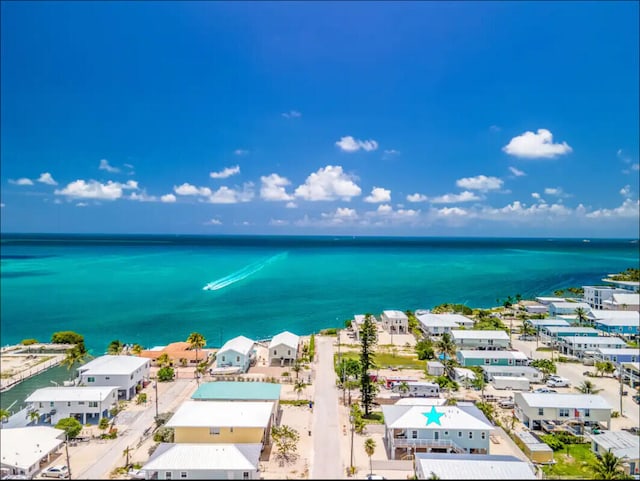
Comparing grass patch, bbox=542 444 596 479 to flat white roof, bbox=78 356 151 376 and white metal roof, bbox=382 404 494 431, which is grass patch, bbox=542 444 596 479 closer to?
white metal roof, bbox=382 404 494 431

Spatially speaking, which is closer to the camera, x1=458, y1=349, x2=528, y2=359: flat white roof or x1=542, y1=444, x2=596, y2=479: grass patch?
x1=542, y1=444, x2=596, y2=479: grass patch

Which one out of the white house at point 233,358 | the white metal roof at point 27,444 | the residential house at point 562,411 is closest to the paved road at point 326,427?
the white house at point 233,358

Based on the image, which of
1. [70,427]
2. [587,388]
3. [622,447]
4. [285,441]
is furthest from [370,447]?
[587,388]

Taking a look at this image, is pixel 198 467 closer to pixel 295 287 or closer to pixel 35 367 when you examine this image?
pixel 35 367

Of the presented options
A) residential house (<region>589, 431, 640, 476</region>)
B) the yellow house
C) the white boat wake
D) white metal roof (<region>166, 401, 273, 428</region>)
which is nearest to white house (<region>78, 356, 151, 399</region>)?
white metal roof (<region>166, 401, 273, 428</region>)

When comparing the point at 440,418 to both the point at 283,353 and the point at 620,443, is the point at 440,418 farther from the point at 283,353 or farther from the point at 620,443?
the point at 283,353

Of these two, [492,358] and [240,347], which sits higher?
[240,347]
